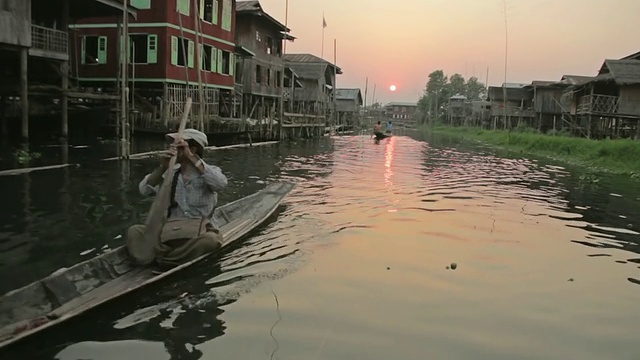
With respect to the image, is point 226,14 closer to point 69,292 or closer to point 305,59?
point 305,59

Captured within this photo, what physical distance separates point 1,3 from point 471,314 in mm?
16635

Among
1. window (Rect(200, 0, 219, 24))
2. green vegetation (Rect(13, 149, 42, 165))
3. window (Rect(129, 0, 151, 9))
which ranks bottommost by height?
green vegetation (Rect(13, 149, 42, 165))

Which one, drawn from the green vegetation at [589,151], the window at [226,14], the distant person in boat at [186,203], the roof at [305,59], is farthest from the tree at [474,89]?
the distant person in boat at [186,203]

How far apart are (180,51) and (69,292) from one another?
A: 2524 cm

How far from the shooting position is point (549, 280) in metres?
6.80

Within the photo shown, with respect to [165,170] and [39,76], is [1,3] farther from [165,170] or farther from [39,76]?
[165,170]

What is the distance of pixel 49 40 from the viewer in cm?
1938

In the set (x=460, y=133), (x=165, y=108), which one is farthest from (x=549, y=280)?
(x=460, y=133)

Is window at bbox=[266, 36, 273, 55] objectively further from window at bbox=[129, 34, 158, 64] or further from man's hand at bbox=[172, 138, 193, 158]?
man's hand at bbox=[172, 138, 193, 158]

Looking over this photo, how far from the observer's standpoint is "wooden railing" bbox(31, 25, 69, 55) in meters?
19.1

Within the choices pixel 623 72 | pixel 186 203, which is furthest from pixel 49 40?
pixel 623 72

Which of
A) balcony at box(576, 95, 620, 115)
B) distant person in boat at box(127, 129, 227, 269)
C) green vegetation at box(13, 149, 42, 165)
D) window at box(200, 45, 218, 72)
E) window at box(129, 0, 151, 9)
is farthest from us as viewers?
balcony at box(576, 95, 620, 115)

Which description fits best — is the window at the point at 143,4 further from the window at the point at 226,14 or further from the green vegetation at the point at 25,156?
the green vegetation at the point at 25,156

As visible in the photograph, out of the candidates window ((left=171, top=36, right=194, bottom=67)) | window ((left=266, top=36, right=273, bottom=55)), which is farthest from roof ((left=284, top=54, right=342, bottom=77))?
window ((left=171, top=36, right=194, bottom=67))
